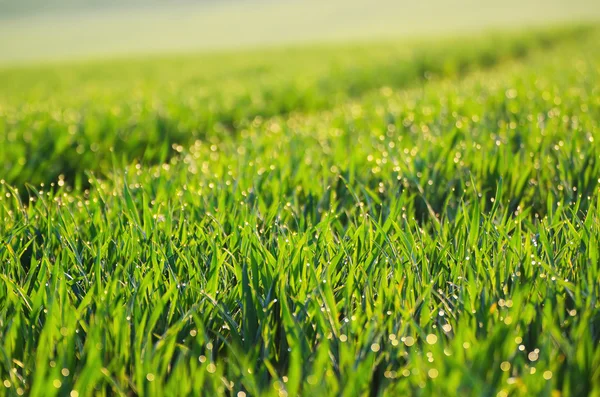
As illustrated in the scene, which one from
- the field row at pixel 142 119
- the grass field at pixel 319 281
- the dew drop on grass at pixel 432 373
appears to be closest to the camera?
the dew drop on grass at pixel 432 373

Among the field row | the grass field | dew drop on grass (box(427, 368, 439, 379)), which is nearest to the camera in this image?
dew drop on grass (box(427, 368, 439, 379))

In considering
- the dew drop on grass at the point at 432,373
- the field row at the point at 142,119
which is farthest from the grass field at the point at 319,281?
the field row at the point at 142,119

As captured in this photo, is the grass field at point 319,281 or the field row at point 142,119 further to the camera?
the field row at point 142,119

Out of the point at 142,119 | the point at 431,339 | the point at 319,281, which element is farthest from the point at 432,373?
the point at 142,119

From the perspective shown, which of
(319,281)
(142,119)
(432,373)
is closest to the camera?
(432,373)

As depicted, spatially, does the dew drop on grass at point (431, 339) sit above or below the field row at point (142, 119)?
below

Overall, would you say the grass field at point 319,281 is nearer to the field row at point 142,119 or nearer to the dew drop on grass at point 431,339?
the dew drop on grass at point 431,339

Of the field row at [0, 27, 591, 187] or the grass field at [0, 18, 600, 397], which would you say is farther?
the field row at [0, 27, 591, 187]

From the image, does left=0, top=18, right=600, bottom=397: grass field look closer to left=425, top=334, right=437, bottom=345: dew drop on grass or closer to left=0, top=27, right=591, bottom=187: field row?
left=425, top=334, right=437, bottom=345: dew drop on grass

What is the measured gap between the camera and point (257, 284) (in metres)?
1.42

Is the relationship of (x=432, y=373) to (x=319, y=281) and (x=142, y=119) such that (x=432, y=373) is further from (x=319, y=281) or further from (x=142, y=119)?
(x=142, y=119)

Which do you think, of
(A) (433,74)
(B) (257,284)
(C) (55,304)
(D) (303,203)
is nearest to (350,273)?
(B) (257,284)

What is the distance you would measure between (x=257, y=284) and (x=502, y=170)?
140cm

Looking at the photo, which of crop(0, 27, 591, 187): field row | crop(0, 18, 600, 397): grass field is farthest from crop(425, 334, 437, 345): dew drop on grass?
crop(0, 27, 591, 187): field row
